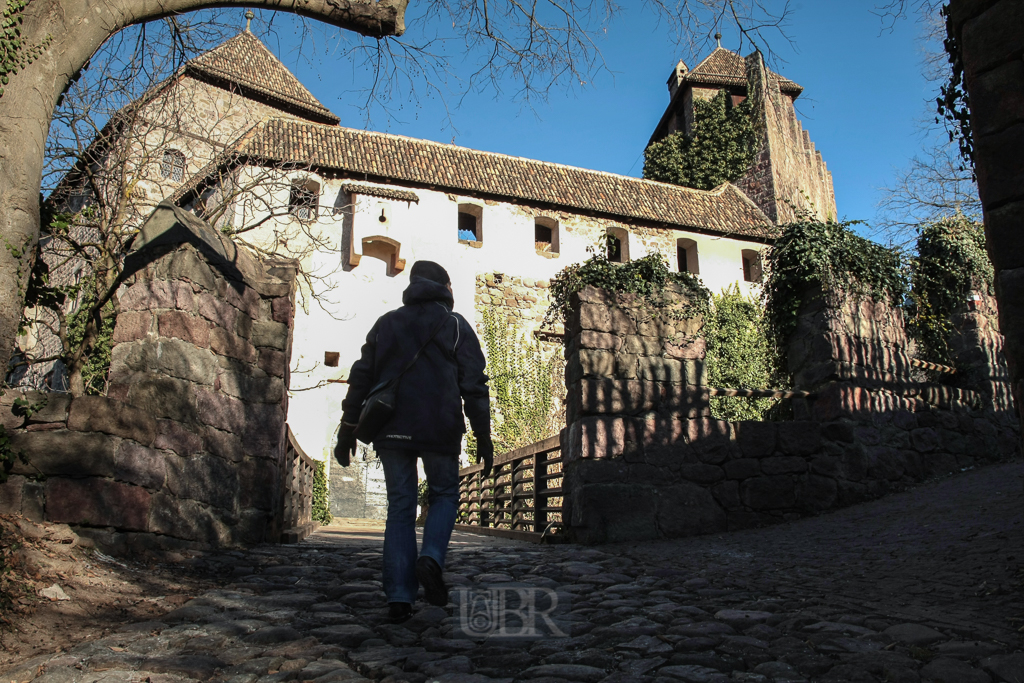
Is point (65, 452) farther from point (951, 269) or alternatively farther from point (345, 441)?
point (951, 269)

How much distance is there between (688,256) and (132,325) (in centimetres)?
2231

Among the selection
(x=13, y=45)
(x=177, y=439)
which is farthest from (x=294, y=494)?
(x=13, y=45)

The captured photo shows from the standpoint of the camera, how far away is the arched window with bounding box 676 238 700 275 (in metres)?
25.2

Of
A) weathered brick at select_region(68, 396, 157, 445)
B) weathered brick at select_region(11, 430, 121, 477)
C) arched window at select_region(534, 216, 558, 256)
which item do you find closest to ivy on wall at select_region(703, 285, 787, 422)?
arched window at select_region(534, 216, 558, 256)

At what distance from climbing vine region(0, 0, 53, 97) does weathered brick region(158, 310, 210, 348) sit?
7.95 feet

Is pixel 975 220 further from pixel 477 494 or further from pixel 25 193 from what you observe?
pixel 25 193

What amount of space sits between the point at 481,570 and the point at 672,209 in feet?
71.5

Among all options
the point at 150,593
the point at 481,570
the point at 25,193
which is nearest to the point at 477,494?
the point at 481,570

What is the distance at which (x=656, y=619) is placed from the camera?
3.59 meters

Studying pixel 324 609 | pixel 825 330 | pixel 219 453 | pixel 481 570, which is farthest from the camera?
pixel 825 330

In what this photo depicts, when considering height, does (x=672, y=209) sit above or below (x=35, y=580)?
above

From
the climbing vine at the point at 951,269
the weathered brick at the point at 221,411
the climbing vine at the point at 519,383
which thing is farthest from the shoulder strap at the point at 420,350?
the climbing vine at the point at 519,383

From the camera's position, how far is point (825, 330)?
768 cm

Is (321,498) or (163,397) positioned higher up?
(163,397)
